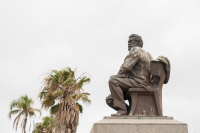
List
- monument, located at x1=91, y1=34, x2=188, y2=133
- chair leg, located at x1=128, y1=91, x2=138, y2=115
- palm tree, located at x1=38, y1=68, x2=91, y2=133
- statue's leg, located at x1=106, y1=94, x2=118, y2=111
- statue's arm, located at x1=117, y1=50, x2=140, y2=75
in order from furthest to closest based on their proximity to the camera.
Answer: palm tree, located at x1=38, y1=68, x2=91, y2=133 < statue's leg, located at x1=106, y1=94, x2=118, y2=111 < statue's arm, located at x1=117, y1=50, x2=140, y2=75 < chair leg, located at x1=128, y1=91, x2=138, y2=115 < monument, located at x1=91, y1=34, x2=188, y2=133

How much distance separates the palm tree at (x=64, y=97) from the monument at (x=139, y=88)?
25.8 feet

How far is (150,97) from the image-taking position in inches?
282

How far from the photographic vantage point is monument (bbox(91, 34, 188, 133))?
677 cm

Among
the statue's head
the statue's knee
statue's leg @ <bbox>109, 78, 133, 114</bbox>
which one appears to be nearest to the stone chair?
statue's leg @ <bbox>109, 78, 133, 114</bbox>

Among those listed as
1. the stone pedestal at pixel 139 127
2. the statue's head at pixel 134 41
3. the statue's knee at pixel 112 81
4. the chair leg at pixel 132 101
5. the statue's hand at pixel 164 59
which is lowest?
the stone pedestal at pixel 139 127

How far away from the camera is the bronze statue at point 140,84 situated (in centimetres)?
708

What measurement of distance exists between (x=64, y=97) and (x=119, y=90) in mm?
9049

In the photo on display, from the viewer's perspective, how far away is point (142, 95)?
7188mm

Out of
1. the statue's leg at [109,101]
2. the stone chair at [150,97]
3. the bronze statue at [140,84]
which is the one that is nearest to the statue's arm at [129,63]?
the bronze statue at [140,84]

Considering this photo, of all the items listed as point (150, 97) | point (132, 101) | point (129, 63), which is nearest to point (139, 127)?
point (132, 101)

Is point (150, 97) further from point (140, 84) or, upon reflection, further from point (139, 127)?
point (139, 127)

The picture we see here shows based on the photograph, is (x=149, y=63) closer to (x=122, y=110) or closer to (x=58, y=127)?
(x=122, y=110)

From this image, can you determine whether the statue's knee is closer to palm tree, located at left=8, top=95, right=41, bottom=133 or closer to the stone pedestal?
the stone pedestal

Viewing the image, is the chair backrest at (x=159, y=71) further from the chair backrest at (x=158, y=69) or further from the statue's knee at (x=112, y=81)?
the statue's knee at (x=112, y=81)
